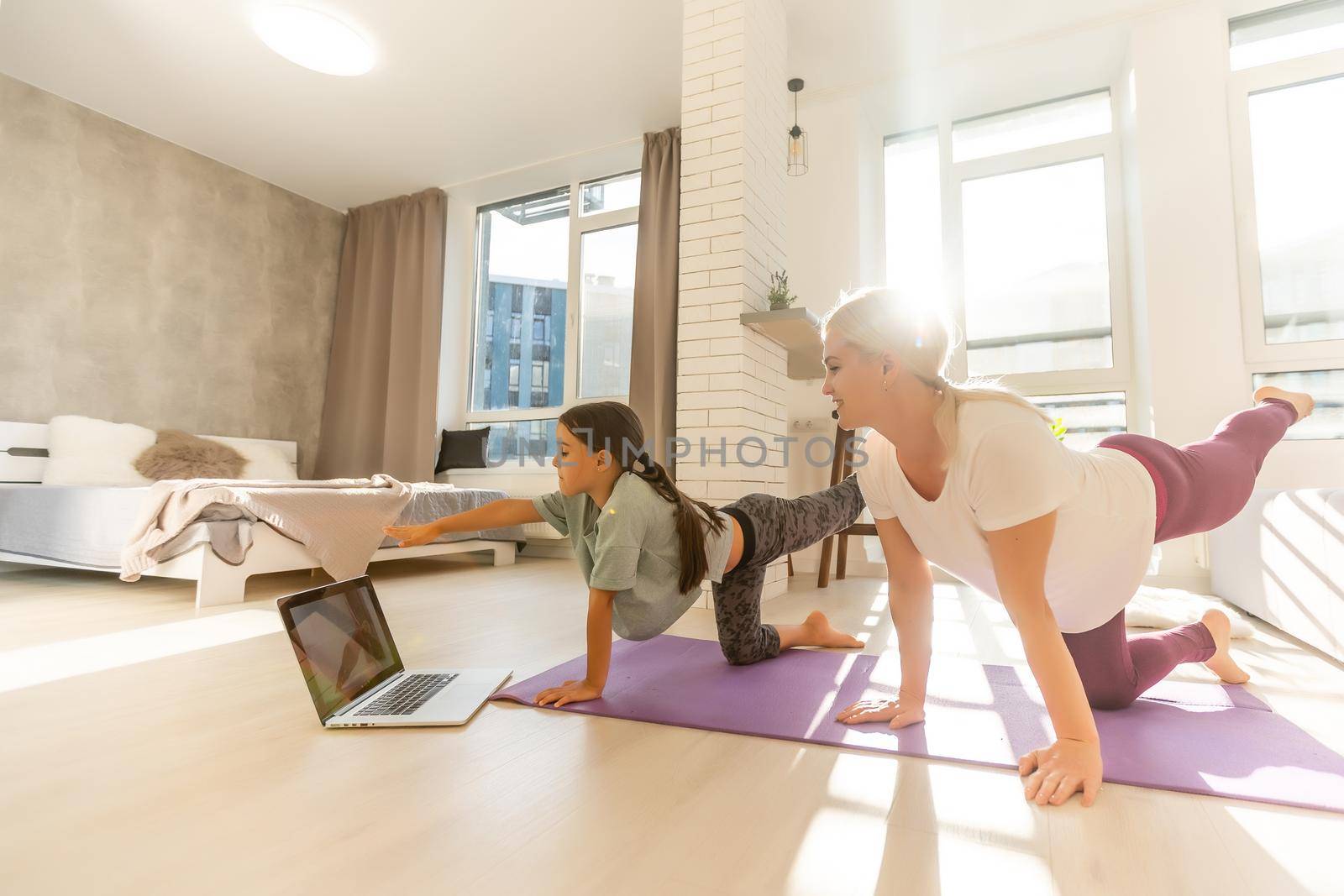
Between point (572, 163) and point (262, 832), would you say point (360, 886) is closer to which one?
point (262, 832)

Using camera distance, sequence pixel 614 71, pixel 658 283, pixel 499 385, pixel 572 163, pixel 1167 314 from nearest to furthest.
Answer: pixel 1167 314
pixel 614 71
pixel 658 283
pixel 572 163
pixel 499 385

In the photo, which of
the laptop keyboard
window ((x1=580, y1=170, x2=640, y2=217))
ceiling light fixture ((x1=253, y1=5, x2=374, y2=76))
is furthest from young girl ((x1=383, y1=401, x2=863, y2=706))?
window ((x1=580, y1=170, x2=640, y2=217))

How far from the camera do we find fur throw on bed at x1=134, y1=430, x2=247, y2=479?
385 cm

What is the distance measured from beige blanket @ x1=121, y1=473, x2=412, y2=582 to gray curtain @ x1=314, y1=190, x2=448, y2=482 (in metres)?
1.90

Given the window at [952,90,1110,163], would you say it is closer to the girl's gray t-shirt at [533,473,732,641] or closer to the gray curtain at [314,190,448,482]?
the girl's gray t-shirt at [533,473,732,641]

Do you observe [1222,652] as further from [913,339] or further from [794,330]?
[794,330]

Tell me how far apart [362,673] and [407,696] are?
12cm

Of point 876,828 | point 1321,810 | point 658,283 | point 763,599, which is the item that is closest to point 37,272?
point 658,283

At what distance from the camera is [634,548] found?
4.46 feet

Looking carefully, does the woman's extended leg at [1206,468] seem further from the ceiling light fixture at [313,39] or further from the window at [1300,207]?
the ceiling light fixture at [313,39]

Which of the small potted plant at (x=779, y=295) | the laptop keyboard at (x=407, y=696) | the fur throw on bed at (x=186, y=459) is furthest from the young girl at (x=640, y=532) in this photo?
the fur throw on bed at (x=186, y=459)

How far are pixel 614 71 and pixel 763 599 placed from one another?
116 inches

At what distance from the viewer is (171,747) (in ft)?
3.70

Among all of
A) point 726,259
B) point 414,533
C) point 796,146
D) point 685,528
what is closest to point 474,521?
point 414,533
